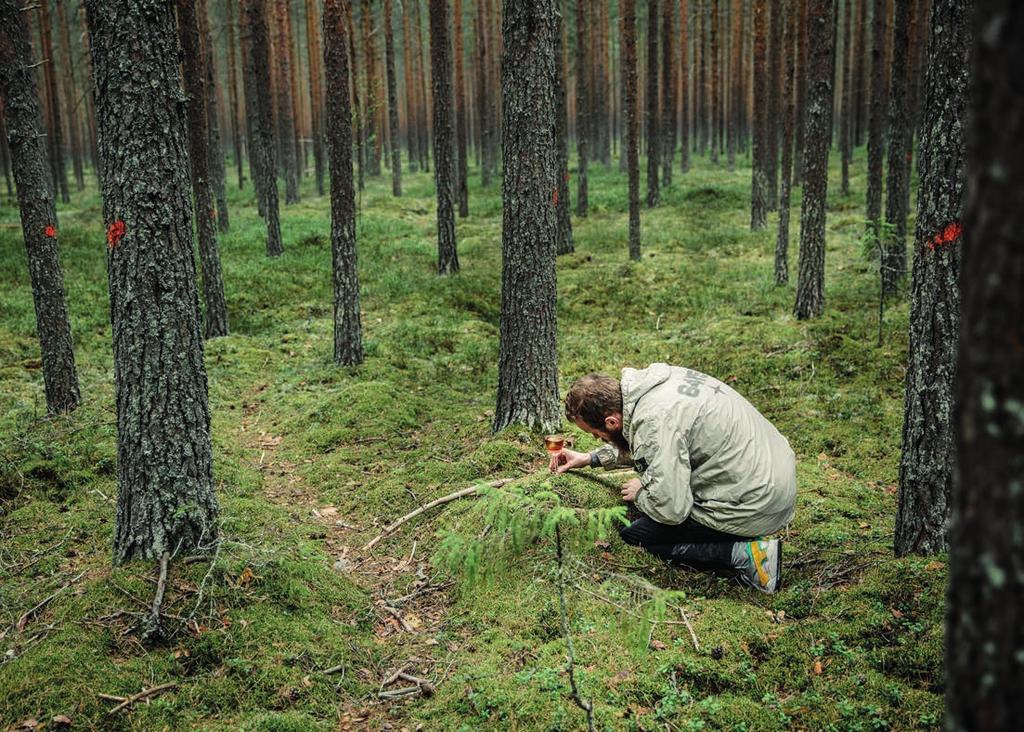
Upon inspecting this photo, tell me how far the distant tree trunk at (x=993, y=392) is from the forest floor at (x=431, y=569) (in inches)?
66.6

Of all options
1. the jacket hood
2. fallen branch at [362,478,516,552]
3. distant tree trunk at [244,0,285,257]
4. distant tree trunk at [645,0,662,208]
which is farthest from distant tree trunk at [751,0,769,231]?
the jacket hood

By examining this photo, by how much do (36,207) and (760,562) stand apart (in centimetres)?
836

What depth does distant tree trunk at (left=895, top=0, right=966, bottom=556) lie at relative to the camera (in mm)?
3859

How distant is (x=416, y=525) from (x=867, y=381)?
610cm

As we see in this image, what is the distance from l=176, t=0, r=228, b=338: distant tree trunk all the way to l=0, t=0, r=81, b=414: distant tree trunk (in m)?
2.88

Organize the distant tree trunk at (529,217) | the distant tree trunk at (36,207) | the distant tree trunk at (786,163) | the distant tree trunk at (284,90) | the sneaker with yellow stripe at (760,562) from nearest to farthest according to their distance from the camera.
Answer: the sneaker with yellow stripe at (760,562) → the distant tree trunk at (529,217) → the distant tree trunk at (36,207) → the distant tree trunk at (786,163) → the distant tree trunk at (284,90)

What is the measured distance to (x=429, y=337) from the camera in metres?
11.2

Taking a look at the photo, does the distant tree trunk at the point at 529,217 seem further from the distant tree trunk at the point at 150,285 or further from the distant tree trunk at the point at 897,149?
the distant tree trunk at the point at 897,149

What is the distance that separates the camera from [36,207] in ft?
25.5

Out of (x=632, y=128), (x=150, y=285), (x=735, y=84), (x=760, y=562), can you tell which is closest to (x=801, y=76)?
(x=735, y=84)

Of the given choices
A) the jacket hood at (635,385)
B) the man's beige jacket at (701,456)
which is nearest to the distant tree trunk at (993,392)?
the man's beige jacket at (701,456)

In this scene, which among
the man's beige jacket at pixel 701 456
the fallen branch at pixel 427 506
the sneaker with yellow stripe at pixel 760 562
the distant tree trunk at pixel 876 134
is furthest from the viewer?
the distant tree trunk at pixel 876 134

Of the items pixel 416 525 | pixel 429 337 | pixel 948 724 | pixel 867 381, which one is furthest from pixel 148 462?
pixel 867 381

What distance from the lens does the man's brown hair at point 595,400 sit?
4559 mm
